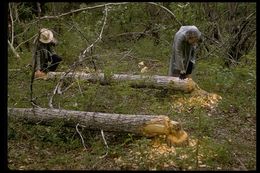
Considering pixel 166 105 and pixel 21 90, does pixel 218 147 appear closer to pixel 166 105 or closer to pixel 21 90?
pixel 166 105

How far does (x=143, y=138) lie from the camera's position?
5977 mm

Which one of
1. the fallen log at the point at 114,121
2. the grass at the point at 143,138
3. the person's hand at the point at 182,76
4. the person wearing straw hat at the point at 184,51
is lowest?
the grass at the point at 143,138

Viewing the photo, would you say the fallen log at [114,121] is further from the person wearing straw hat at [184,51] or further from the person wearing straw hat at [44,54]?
the person wearing straw hat at [44,54]

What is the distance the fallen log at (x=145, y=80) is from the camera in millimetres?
8234

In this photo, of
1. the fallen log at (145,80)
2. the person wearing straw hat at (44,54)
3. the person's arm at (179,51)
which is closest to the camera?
the fallen log at (145,80)

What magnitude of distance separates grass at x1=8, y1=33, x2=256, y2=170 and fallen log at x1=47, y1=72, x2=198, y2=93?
0.48 feet

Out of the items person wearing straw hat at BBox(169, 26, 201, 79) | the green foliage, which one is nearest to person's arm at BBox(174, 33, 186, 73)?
person wearing straw hat at BBox(169, 26, 201, 79)

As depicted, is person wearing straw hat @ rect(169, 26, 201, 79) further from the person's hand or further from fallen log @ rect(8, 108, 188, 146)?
fallen log @ rect(8, 108, 188, 146)

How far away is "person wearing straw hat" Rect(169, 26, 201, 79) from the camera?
830 cm

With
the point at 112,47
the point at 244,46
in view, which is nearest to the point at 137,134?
the point at 244,46

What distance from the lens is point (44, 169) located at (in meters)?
5.52

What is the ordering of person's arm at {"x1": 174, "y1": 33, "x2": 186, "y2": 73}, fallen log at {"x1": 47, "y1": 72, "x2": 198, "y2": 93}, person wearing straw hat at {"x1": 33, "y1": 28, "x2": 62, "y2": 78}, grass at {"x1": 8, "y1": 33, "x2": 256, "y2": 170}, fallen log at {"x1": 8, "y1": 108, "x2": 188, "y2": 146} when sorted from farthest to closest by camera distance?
person wearing straw hat at {"x1": 33, "y1": 28, "x2": 62, "y2": 78} → person's arm at {"x1": 174, "y1": 33, "x2": 186, "y2": 73} → fallen log at {"x1": 47, "y1": 72, "x2": 198, "y2": 93} → fallen log at {"x1": 8, "y1": 108, "x2": 188, "y2": 146} → grass at {"x1": 8, "y1": 33, "x2": 256, "y2": 170}

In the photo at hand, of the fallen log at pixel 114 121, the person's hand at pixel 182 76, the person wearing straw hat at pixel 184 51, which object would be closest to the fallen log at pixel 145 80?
the person's hand at pixel 182 76

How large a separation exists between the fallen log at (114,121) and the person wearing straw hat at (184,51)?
263cm
